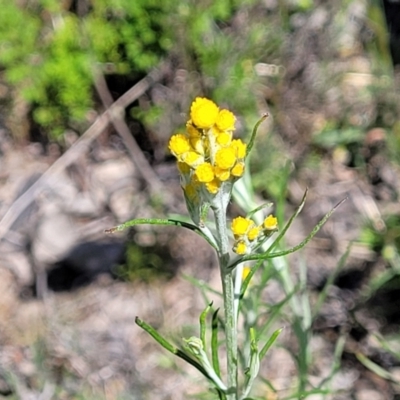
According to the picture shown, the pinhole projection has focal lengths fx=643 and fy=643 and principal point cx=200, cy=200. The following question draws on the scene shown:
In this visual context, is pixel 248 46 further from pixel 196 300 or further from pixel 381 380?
pixel 381 380

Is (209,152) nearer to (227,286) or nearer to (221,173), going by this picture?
(221,173)

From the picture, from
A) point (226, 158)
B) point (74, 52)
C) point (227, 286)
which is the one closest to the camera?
point (226, 158)

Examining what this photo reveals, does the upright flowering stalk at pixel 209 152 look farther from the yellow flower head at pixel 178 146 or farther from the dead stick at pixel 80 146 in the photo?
the dead stick at pixel 80 146

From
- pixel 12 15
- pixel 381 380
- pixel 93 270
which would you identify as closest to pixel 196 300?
pixel 93 270

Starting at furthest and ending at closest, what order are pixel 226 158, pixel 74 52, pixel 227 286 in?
pixel 74 52, pixel 227 286, pixel 226 158

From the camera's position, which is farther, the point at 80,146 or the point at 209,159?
the point at 80,146

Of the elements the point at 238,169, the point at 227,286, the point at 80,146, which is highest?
the point at 238,169

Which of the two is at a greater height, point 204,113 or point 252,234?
point 204,113

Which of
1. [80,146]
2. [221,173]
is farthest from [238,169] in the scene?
[80,146]
